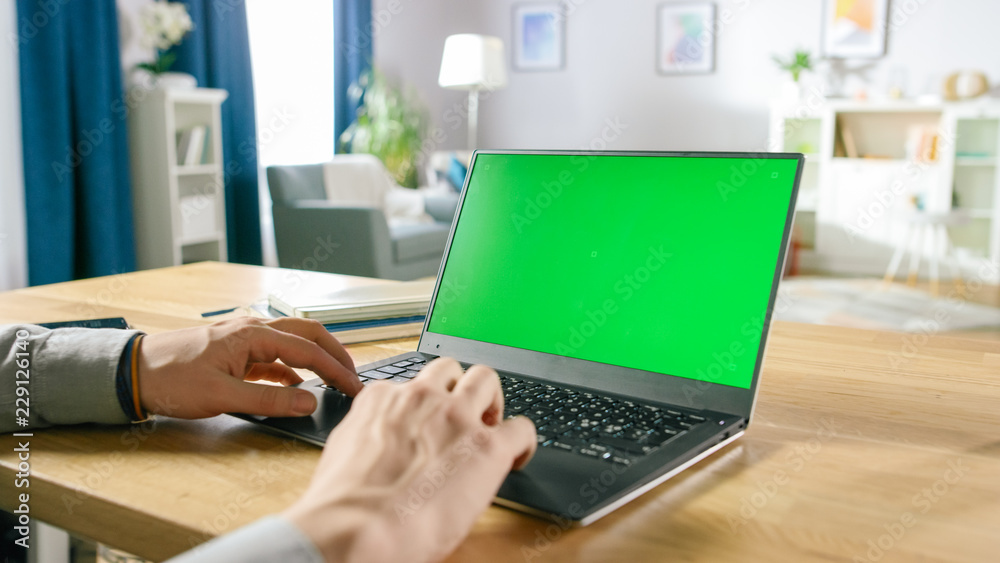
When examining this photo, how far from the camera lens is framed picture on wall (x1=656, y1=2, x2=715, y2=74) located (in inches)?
223

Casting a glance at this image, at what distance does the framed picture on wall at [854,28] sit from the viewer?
17.3ft

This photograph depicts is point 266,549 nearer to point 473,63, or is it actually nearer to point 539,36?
point 473,63

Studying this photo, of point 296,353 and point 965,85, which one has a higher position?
point 965,85

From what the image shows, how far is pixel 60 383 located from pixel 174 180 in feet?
11.7

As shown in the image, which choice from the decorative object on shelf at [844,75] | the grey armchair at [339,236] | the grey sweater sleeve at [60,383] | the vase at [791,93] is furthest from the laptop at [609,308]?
the decorative object on shelf at [844,75]

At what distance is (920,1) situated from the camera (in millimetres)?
5117

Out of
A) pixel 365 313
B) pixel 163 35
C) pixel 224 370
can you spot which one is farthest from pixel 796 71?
pixel 224 370

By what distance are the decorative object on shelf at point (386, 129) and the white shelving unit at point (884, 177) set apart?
245cm

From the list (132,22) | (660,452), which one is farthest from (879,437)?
(132,22)

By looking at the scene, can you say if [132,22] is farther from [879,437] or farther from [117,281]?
[879,437]

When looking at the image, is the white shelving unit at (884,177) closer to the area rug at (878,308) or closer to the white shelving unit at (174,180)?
the area rug at (878,308)

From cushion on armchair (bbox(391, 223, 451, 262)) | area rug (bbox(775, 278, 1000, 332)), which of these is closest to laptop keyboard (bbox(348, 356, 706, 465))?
cushion on armchair (bbox(391, 223, 451, 262))

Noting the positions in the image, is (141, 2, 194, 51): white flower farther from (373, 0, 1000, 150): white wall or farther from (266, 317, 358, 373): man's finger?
(266, 317, 358, 373): man's finger

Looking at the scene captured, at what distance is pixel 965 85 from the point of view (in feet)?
16.2
